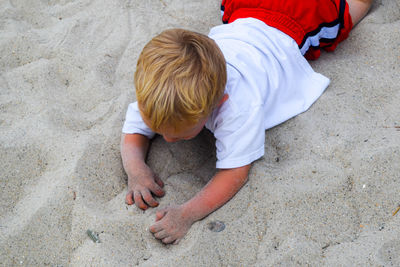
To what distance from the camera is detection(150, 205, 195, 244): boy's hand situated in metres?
1.49

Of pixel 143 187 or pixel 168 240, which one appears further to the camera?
pixel 143 187

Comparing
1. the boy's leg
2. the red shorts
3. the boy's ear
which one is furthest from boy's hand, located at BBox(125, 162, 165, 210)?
the boy's leg

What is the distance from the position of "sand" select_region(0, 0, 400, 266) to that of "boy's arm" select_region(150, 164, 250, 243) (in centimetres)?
3

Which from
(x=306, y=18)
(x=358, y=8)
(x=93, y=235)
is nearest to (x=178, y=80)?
(x=93, y=235)

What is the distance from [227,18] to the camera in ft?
7.49

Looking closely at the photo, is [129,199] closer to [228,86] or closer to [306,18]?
[228,86]

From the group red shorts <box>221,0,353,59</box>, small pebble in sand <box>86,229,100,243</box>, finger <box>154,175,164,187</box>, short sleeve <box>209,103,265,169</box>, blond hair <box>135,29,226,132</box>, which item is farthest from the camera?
red shorts <box>221,0,353,59</box>

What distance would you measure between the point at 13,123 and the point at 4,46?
0.61 metres

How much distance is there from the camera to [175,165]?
177cm

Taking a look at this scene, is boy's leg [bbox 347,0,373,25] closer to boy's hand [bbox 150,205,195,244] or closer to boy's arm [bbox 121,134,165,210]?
boy's arm [bbox 121,134,165,210]

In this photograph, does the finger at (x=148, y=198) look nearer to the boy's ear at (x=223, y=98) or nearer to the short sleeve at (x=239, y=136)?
the short sleeve at (x=239, y=136)

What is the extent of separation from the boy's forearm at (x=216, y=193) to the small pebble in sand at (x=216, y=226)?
0.18 feet

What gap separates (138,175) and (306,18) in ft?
3.85

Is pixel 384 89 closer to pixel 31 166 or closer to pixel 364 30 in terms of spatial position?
pixel 364 30
